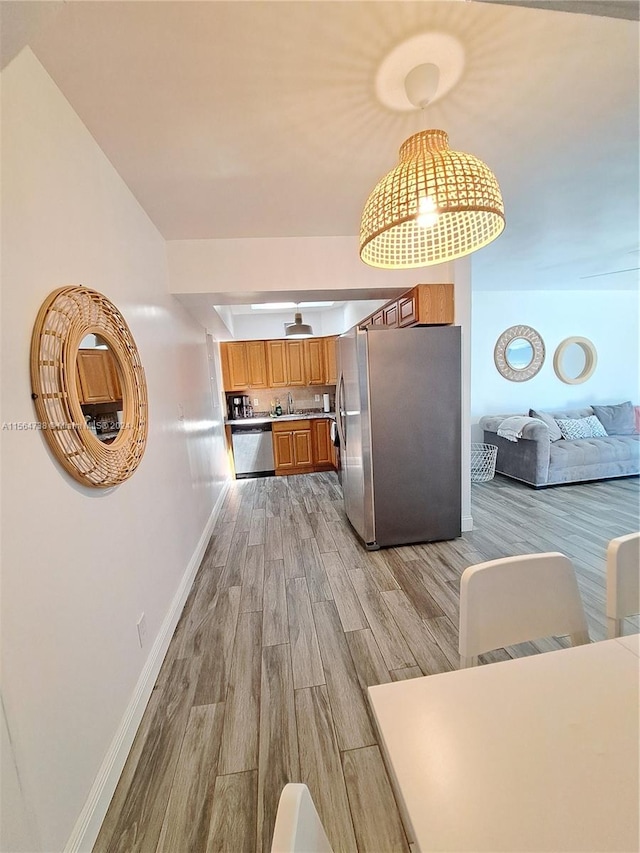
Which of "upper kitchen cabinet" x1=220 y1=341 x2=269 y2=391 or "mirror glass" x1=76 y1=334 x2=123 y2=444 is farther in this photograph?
"upper kitchen cabinet" x1=220 y1=341 x2=269 y2=391

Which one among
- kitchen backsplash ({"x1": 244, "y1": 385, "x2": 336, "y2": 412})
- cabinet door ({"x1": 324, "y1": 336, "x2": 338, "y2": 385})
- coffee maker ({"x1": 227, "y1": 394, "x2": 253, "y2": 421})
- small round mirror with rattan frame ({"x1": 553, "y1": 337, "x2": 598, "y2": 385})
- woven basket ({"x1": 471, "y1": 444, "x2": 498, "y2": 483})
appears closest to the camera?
woven basket ({"x1": 471, "y1": 444, "x2": 498, "y2": 483})

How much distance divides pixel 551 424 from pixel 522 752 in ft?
15.6

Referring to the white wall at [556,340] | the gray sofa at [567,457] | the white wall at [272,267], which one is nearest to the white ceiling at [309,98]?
the white wall at [272,267]

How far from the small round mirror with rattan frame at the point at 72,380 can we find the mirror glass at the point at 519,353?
5.28m

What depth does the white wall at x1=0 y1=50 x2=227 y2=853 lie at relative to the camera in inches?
34.4

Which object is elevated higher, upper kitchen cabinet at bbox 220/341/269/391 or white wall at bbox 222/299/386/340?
white wall at bbox 222/299/386/340

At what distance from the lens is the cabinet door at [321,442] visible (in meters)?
5.33

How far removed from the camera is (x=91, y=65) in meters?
1.13

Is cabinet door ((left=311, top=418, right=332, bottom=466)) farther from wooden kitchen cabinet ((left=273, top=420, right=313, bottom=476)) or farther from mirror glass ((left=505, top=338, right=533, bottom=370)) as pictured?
mirror glass ((left=505, top=338, right=533, bottom=370))

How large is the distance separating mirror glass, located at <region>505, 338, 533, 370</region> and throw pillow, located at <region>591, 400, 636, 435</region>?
4.04 ft

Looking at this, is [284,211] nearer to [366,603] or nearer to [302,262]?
[302,262]

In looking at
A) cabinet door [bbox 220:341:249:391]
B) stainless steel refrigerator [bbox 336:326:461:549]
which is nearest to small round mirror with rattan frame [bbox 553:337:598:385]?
stainless steel refrigerator [bbox 336:326:461:549]

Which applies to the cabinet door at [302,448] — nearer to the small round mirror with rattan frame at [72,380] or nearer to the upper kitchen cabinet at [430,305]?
the upper kitchen cabinet at [430,305]

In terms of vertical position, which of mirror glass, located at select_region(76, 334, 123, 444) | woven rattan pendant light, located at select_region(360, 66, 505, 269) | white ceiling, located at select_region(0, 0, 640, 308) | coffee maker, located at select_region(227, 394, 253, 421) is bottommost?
coffee maker, located at select_region(227, 394, 253, 421)
